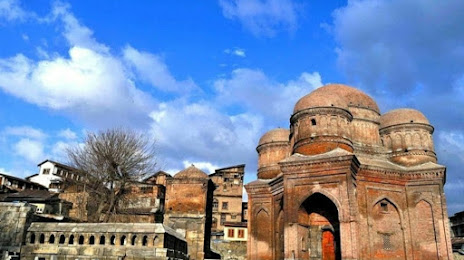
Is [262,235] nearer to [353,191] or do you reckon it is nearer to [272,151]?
[272,151]

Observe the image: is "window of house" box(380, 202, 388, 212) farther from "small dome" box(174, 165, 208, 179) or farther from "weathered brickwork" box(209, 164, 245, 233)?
"weathered brickwork" box(209, 164, 245, 233)

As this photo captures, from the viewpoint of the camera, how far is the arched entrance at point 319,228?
77.8 feet

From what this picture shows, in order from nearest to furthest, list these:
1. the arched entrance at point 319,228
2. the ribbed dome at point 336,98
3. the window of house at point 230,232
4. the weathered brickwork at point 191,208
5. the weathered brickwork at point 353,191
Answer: the weathered brickwork at point 353,191
the arched entrance at point 319,228
the ribbed dome at point 336,98
the weathered brickwork at point 191,208
the window of house at point 230,232

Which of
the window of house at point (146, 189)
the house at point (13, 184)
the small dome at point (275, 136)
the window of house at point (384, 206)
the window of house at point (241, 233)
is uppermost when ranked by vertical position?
the small dome at point (275, 136)

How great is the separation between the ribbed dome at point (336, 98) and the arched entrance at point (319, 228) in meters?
7.06

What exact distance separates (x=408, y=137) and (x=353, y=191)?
33.2 feet

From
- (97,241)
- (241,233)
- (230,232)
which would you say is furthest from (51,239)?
(241,233)

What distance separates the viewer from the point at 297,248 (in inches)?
899

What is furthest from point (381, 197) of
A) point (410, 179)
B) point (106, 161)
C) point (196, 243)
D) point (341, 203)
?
point (106, 161)

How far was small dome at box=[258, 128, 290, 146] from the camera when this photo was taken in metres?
36.1

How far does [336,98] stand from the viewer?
2812cm

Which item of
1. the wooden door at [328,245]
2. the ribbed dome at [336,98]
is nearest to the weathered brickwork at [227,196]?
the ribbed dome at [336,98]

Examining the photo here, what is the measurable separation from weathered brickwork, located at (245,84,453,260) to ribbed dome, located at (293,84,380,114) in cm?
11

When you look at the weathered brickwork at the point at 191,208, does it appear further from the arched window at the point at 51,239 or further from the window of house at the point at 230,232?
the arched window at the point at 51,239
